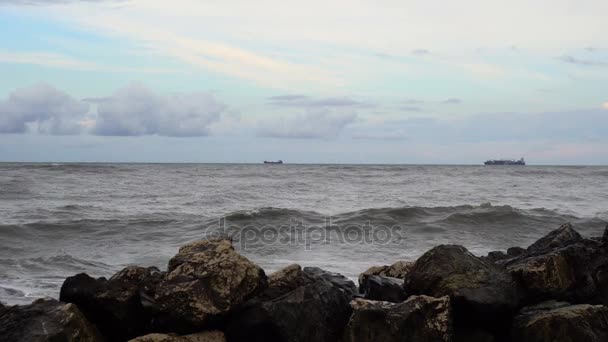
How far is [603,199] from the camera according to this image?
1346 inches

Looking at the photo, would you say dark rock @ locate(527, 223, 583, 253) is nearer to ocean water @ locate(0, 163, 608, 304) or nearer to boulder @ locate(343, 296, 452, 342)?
boulder @ locate(343, 296, 452, 342)

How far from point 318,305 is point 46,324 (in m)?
2.53

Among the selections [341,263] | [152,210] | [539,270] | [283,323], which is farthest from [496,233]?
[283,323]

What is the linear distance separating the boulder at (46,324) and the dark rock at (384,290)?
2910 millimetres

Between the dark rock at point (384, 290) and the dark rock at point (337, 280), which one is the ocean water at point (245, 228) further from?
the dark rock at point (384, 290)

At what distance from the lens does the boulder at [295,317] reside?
6.18 metres

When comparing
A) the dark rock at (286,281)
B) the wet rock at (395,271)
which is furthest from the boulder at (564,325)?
the dark rock at (286,281)

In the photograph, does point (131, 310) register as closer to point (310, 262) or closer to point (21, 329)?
point (21, 329)

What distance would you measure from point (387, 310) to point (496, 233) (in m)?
15.4

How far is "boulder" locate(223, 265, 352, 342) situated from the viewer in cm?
618

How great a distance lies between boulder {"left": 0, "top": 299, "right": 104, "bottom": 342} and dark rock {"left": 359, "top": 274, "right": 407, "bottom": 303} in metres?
2.91

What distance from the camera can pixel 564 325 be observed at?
5.95m

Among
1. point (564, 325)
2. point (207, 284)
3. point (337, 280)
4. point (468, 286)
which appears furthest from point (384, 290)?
point (207, 284)

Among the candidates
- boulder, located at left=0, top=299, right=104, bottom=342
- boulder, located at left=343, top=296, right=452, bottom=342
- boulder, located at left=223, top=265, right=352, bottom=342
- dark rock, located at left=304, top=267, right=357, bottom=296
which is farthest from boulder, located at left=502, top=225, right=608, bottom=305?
boulder, located at left=0, top=299, right=104, bottom=342
